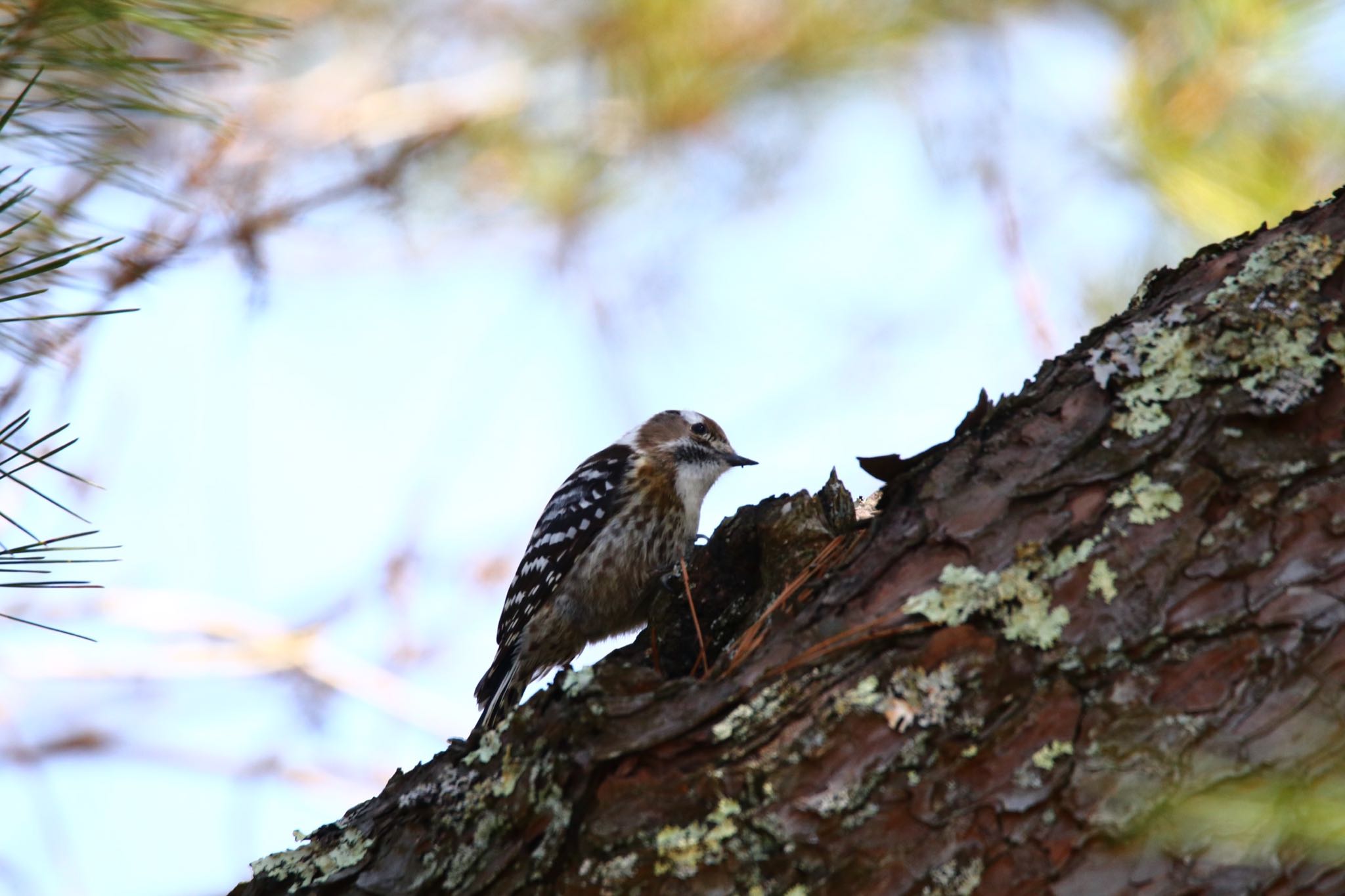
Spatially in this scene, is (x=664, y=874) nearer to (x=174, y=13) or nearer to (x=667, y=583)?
(x=667, y=583)

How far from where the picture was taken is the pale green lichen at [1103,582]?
1.86 meters

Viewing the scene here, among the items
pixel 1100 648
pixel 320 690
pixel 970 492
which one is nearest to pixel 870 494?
pixel 970 492

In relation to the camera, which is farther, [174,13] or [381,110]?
[381,110]

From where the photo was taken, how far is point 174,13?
3.08 metres

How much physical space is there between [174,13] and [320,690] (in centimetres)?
417

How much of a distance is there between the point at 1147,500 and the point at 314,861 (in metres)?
1.61

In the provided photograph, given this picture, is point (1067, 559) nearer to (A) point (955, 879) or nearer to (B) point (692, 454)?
(A) point (955, 879)

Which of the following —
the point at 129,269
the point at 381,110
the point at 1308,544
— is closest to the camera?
the point at 1308,544

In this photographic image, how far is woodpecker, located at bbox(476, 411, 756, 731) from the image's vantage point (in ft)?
14.5

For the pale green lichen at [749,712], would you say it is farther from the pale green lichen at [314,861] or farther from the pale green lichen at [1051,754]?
the pale green lichen at [314,861]

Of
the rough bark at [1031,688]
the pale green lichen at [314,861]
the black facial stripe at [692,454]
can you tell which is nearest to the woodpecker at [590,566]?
the black facial stripe at [692,454]

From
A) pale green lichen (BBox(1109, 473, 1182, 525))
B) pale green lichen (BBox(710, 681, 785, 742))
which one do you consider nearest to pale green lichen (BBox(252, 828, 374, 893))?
pale green lichen (BBox(710, 681, 785, 742))

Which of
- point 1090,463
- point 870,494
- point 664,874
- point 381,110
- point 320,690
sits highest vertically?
point 381,110

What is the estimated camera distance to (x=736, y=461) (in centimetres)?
512
